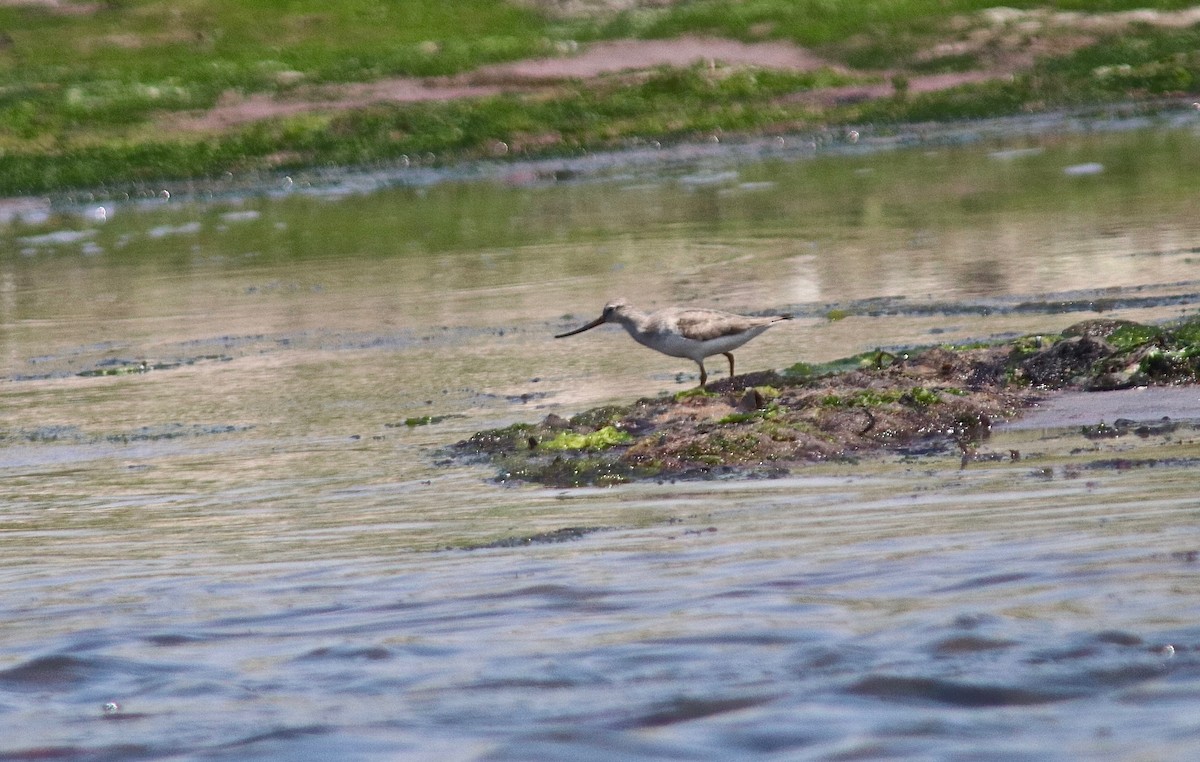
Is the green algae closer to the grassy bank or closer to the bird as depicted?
the bird

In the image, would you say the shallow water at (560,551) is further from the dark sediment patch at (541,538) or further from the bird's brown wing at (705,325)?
the bird's brown wing at (705,325)

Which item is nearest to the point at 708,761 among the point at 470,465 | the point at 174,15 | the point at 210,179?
the point at 470,465

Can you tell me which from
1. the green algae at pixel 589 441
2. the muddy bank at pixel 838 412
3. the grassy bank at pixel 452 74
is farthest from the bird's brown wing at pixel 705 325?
the grassy bank at pixel 452 74

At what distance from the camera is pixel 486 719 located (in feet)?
16.6

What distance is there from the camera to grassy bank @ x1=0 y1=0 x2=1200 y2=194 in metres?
33.5

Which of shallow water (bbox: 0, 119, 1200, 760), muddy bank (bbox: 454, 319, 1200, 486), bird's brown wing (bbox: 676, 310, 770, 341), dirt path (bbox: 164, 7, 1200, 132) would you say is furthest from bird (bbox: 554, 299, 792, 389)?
dirt path (bbox: 164, 7, 1200, 132)

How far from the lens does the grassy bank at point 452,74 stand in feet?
110

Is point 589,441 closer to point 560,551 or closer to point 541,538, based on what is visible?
point 541,538

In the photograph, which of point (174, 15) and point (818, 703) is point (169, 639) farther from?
point (174, 15)

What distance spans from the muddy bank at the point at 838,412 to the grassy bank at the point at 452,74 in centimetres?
2307

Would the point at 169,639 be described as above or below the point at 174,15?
below

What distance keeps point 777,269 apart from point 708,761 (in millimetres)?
11842

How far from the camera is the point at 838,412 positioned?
9109mm

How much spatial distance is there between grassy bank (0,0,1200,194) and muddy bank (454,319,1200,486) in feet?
75.7
